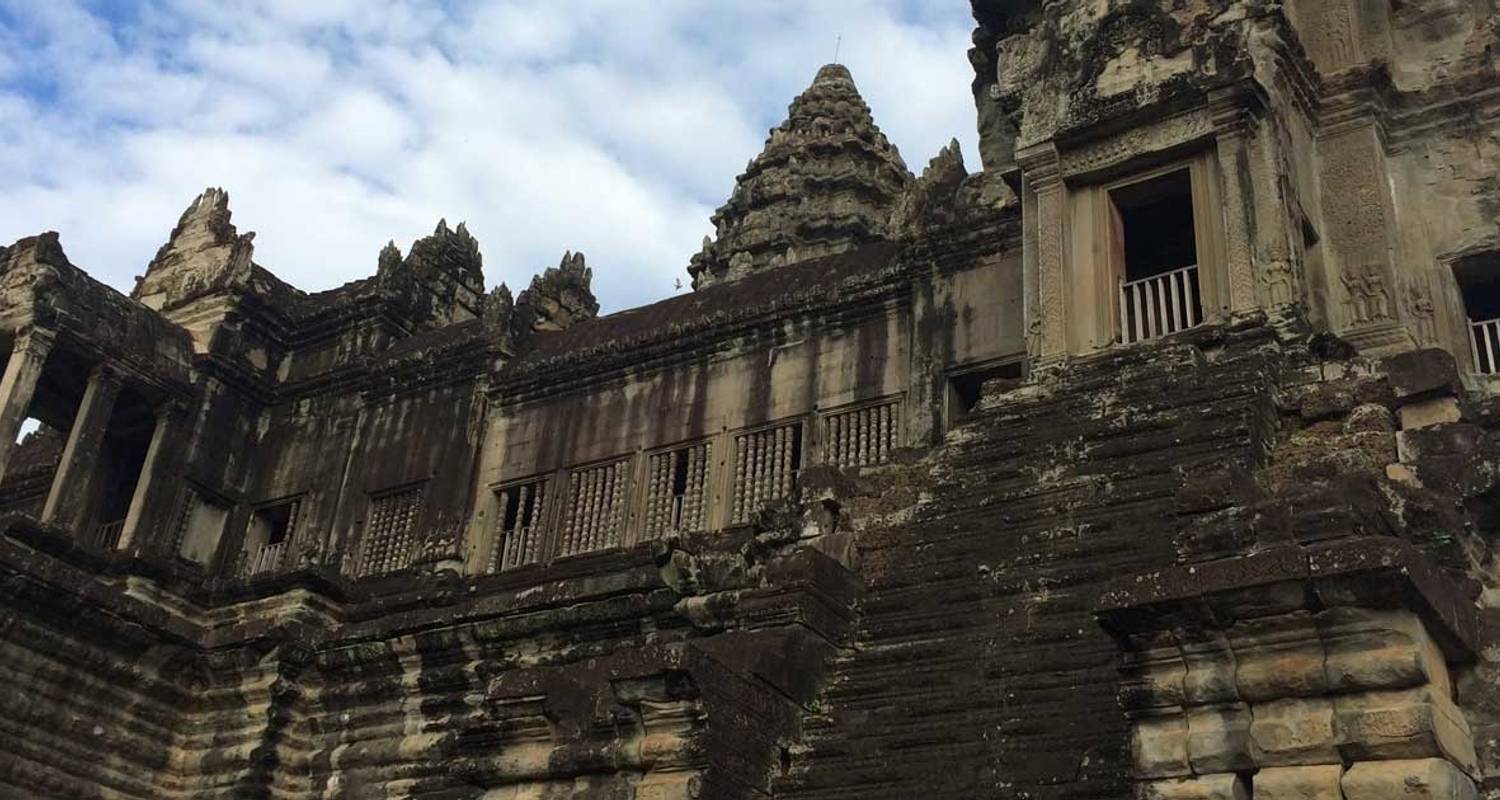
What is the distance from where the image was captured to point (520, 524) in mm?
17359

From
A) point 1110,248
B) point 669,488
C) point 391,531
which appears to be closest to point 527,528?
point 669,488

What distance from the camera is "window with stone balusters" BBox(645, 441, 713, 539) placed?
52.6 feet

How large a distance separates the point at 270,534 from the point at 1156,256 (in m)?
11.8

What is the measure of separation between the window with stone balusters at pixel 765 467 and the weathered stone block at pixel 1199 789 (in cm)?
880

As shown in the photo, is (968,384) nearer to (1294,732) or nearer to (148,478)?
(1294,732)

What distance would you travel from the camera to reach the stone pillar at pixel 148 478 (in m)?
18.5

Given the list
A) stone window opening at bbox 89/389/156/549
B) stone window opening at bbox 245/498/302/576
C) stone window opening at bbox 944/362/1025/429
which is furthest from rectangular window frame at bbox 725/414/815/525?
stone window opening at bbox 89/389/156/549

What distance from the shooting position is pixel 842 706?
9359 mm

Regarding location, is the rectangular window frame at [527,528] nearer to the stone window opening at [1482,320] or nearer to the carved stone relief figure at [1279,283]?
the carved stone relief figure at [1279,283]

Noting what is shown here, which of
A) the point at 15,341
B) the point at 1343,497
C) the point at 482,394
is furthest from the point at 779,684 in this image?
the point at 15,341

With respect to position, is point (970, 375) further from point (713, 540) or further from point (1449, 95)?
point (1449, 95)

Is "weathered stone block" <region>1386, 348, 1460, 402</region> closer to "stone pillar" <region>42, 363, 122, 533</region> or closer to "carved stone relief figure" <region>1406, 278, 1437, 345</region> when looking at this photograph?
"carved stone relief figure" <region>1406, 278, 1437, 345</region>

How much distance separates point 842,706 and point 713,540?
16.0 feet

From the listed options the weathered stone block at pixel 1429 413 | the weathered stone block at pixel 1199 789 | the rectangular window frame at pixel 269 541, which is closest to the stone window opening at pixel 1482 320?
the weathered stone block at pixel 1429 413
